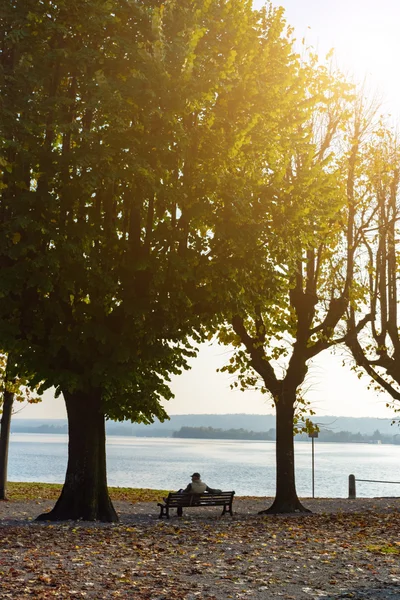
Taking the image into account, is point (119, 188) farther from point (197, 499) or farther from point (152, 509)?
point (152, 509)

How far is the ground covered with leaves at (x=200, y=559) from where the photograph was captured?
30.0 ft

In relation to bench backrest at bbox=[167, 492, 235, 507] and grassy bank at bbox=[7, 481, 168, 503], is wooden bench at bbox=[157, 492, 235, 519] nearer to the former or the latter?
bench backrest at bbox=[167, 492, 235, 507]

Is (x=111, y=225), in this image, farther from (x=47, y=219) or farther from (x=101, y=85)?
(x=101, y=85)

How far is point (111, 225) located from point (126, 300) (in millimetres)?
1970

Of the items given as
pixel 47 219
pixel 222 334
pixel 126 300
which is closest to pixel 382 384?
pixel 222 334

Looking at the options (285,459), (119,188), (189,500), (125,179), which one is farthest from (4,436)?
(125,179)

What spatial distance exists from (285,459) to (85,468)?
741 centimetres

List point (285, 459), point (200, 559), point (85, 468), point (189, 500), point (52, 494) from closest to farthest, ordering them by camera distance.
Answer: point (200, 559) → point (85, 468) → point (189, 500) → point (285, 459) → point (52, 494)

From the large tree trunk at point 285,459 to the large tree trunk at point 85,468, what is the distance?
6.41 metres

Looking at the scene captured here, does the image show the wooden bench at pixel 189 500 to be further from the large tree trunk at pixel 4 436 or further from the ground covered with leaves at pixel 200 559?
the large tree trunk at pixel 4 436

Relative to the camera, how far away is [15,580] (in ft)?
30.6

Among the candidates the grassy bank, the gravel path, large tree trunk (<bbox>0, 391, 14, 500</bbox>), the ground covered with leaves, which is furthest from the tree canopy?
the grassy bank

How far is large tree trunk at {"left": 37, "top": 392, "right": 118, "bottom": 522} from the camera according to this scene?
18.0 m

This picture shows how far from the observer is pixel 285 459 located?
2275 cm
